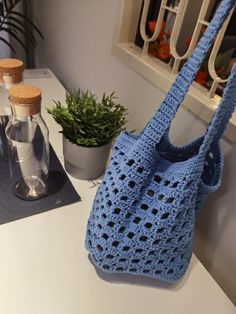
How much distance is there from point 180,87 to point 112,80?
51 cm

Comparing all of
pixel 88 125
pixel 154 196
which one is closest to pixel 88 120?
pixel 88 125

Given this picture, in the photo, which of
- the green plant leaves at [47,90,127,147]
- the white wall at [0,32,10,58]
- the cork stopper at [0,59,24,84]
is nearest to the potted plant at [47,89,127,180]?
the green plant leaves at [47,90,127,147]

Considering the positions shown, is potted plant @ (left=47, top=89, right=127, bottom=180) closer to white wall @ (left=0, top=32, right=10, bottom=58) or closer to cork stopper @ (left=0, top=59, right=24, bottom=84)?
cork stopper @ (left=0, top=59, right=24, bottom=84)

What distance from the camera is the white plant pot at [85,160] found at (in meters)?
0.62

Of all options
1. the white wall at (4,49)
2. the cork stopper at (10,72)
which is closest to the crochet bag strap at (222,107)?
the cork stopper at (10,72)

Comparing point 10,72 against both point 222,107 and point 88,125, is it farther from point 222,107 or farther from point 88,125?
point 222,107

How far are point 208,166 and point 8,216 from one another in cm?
40

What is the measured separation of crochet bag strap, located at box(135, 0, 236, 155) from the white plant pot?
227 mm

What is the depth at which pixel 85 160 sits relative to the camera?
2.09ft

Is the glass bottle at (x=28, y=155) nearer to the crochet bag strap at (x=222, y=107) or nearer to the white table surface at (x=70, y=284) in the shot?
the white table surface at (x=70, y=284)

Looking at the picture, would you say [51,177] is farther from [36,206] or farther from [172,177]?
[172,177]

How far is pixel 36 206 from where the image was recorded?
1.95 ft

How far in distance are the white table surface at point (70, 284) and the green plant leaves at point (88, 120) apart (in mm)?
181

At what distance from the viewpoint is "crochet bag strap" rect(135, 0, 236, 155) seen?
360 mm
